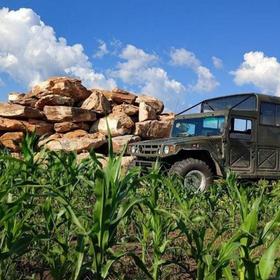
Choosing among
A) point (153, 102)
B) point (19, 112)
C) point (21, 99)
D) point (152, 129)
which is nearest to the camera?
point (152, 129)

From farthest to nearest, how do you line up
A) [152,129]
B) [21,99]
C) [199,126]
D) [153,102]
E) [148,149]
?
[153,102], [21,99], [152,129], [199,126], [148,149]

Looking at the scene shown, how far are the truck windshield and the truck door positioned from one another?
11.3 inches

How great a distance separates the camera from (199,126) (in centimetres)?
1156

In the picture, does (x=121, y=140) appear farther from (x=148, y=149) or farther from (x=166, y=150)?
(x=166, y=150)

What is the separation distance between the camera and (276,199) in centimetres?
620

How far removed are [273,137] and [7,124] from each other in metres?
11.8

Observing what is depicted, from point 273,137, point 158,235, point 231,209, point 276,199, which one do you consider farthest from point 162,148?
point 158,235

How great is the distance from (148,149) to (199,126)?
130cm

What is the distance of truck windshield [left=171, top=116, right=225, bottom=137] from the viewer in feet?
36.8

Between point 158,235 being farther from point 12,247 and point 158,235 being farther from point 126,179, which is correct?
point 12,247

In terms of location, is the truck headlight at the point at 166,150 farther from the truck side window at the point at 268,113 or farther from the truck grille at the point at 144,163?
the truck side window at the point at 268,113

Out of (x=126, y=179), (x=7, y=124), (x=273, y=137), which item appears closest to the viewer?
(x=126, y=179)

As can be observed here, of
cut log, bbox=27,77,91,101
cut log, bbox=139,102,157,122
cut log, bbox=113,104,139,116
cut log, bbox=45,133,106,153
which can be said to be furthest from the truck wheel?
cut log, bbox=27,77,91,101

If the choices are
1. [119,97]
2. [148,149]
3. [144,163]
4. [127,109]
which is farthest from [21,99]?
[144,163]
